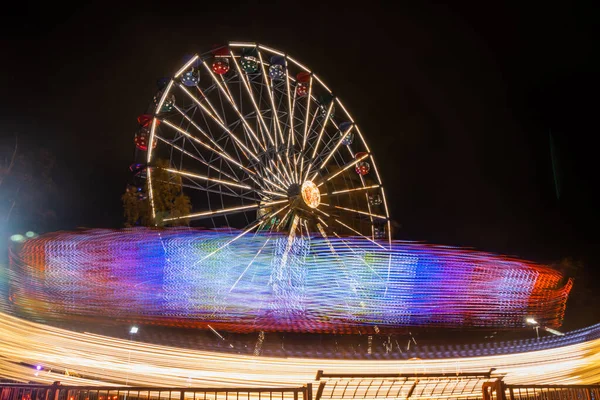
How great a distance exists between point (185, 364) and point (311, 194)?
25.7 ft

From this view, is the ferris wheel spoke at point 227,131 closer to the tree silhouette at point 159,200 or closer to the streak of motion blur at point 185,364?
the tree silhouette at point 159,200

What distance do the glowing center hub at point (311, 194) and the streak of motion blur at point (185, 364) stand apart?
6130 mm

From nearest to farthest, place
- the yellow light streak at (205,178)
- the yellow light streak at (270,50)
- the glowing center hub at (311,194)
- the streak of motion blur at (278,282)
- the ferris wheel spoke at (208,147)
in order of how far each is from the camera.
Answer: the streak of motion blur at (278,282) → the yellow light streak at (205,178) → the glowing center hub at (311,194) → the ferris wheel spoke at (208,147) → the yellow light streak at (270,50)

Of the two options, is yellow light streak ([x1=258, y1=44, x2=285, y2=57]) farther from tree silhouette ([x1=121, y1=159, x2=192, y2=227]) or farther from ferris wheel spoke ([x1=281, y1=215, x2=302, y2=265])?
ferris wheel spoke ([x1=281, y1=215, x2=302, y2=265])

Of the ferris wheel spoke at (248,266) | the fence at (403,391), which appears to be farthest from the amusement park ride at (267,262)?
the fence at (403,391)

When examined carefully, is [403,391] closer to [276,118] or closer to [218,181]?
[218,181]

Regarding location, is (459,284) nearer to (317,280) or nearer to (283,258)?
(317,280)

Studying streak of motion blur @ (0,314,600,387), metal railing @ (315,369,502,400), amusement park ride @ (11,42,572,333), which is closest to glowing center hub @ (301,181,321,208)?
amusement park ride @ (11,42,572,333)

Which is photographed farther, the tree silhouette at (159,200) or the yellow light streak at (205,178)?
the tree silhouette at (159,200)

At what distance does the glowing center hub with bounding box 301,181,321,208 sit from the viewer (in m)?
13.5

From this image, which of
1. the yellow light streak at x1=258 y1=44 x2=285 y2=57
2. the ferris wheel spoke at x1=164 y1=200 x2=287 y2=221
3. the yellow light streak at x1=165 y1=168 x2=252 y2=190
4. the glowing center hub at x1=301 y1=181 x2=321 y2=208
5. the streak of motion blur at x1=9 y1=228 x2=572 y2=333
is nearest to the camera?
the streak of motion blur at x1=9 y1=228 x2=572 y2=333

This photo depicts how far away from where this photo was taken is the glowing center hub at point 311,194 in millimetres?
13462

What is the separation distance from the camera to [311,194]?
543 inches

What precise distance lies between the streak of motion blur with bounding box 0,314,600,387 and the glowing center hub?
20.1 ft
